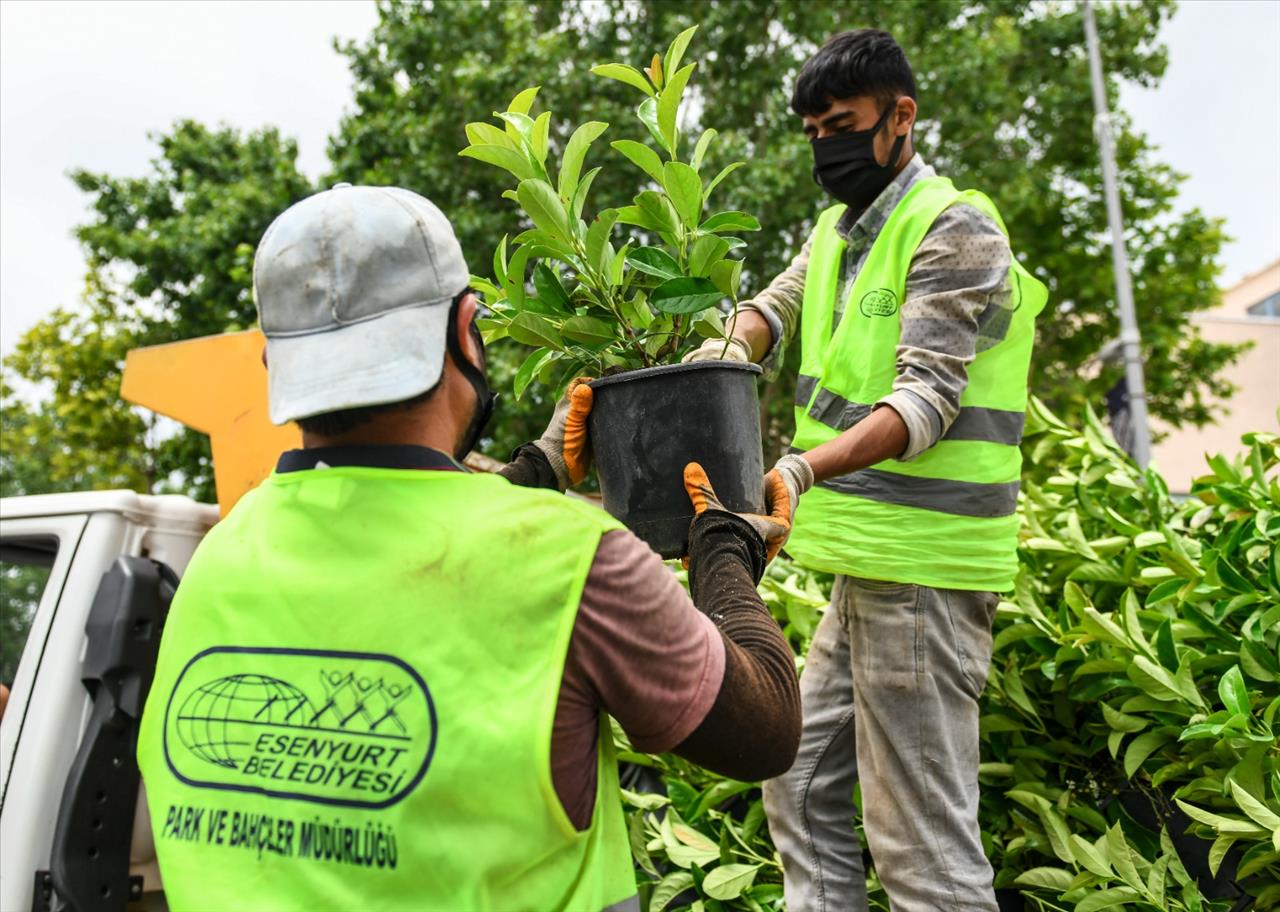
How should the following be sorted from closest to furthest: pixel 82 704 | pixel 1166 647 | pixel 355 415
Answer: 1. pixel 355 415
2. pixel 1166 647
3. pixel 82 704

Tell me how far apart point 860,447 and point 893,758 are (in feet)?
2.10

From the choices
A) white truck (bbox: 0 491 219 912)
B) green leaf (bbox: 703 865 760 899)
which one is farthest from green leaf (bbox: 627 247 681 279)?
white truck (bbox: 0 491 219 912)

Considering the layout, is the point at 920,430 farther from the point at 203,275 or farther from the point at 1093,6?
the point at 1093,6

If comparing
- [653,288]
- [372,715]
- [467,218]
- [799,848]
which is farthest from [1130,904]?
[467,218]

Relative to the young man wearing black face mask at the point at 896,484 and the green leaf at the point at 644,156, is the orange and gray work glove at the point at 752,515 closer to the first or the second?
the young man wearing black face mask at the point at 896,484

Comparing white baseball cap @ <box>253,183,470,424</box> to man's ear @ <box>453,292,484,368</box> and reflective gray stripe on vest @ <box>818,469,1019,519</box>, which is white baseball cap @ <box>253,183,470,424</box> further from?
reflective gray stripe on vest @ <box>818,469,1019,519</box>

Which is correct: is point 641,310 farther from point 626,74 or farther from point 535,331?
point 626,74

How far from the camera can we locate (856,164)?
2490 millimetres

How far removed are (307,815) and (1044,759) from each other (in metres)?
1.88

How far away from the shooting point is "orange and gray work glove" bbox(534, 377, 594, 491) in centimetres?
199

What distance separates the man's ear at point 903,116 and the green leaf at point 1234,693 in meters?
1.29

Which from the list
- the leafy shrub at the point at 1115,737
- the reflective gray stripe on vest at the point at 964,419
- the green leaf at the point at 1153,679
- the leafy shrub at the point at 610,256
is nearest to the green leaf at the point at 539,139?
the leafy shrub at the point at 610,256

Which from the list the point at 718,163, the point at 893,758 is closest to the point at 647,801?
the point at 893,758

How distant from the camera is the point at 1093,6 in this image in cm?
1548
